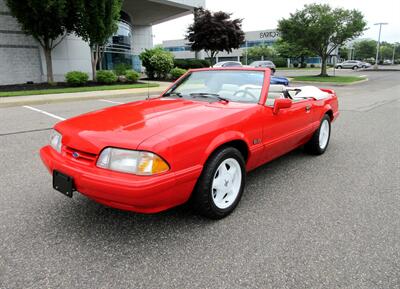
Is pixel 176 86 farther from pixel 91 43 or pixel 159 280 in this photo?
pixel 91 43

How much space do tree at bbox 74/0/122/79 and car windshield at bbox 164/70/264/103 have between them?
13061mm

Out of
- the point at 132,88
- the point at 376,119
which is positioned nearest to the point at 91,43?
the point at 132,88

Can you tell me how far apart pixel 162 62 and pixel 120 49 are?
555 cm

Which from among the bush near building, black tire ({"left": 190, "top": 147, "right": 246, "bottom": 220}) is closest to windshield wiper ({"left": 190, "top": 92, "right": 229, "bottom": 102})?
black tire ({"left": 190, "top": 147, "right": 246, "bottom": 220})

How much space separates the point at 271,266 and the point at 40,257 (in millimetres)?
1735

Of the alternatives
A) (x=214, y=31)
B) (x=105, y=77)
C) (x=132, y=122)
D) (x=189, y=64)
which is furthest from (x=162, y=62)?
(x=132, y=122)

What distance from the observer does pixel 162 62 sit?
21.5 meters

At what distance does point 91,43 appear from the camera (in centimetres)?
1636

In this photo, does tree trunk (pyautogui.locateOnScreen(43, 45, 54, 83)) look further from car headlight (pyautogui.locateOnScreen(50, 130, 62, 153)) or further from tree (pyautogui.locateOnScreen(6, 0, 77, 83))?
car headlight (pyautogui.locateOnScreen(50, 130, 62, 153))

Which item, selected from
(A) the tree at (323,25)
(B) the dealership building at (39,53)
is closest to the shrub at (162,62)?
(B) the dealership building at (39,53)

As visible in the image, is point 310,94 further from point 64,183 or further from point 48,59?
point 48,59

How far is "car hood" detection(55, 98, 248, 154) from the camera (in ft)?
8.21

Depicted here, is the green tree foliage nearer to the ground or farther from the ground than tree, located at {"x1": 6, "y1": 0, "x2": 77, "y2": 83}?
nearer to the ground

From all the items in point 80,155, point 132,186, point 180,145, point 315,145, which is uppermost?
point 180,145
